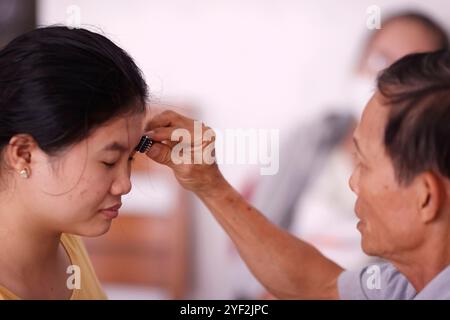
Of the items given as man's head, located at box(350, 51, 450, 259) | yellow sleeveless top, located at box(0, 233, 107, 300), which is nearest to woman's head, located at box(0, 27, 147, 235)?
yellow sleeveless top, located at box(0, 233, 107, 300)

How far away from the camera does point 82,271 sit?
114 cm

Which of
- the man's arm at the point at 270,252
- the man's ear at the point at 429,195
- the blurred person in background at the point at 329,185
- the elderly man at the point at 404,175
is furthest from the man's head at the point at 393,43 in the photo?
the man's ear at the point at 429,195

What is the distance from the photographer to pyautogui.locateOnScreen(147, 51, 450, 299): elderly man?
35.9 inches

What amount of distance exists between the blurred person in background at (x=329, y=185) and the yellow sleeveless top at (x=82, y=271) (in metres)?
1.24

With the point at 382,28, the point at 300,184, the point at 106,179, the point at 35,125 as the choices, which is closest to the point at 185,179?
the point at 106,179

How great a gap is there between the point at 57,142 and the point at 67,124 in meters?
0.03

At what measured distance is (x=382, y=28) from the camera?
8.29 feet

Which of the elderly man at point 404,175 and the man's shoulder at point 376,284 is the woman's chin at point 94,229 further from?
the man's shoulder at point 376,284

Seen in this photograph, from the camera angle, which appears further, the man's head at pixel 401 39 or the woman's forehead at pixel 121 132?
the man's head at pixel 401 39

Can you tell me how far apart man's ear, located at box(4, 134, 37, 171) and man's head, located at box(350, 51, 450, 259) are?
50 centimetres

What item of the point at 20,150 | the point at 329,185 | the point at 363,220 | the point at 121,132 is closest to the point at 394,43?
the point at 329,185

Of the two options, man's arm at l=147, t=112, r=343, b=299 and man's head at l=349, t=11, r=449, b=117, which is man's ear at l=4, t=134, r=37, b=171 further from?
man's head at l=349, t=11, r=449, b=117

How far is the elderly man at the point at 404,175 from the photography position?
0.91m

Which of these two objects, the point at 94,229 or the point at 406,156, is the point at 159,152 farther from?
the point at 406,156
